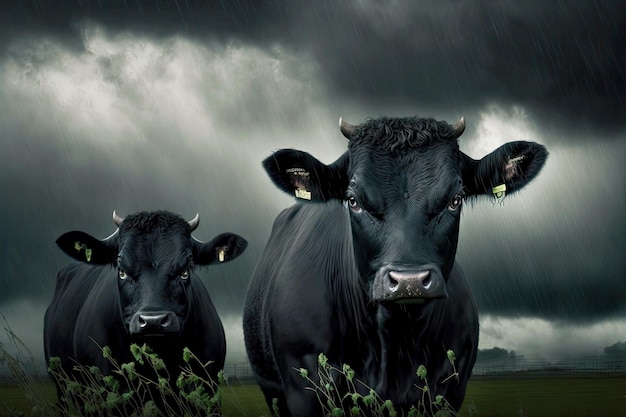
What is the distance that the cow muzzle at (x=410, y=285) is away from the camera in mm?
6238

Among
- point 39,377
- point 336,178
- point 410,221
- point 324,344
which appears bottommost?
point 324,344

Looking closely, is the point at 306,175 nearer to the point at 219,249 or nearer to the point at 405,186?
the point at 405,186

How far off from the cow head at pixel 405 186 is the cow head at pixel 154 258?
145 inches

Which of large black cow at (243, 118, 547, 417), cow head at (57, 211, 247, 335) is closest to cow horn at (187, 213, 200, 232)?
cow head at (57, 211, 247, 335)

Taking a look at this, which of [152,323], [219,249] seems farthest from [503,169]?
[219,249]

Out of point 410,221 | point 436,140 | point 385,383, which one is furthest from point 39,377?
point 436,140

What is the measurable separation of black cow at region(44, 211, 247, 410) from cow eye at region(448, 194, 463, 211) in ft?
16.6

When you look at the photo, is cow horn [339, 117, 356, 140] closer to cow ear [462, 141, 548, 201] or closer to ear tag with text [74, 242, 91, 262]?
cow ear [462, 141, 548, 201]

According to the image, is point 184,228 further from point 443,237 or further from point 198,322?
point 443,237

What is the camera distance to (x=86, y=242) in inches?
489

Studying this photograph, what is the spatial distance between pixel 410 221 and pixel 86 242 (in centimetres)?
719

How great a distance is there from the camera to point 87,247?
12453 millimetres

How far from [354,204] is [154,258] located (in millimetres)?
4994

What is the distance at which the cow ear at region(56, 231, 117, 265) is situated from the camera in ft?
40.7
